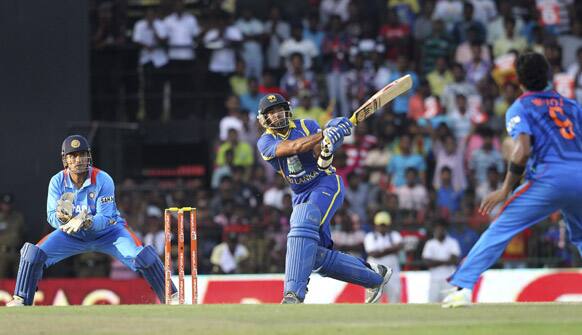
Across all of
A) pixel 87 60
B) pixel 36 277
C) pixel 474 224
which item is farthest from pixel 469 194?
pixel 36 277

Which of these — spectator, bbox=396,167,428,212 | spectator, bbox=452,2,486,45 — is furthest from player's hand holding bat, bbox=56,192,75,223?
spectator, bbox=452,2,486,45

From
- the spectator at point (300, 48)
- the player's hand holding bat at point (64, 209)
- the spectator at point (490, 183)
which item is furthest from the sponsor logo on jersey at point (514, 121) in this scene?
the spectator at point (300, 48)

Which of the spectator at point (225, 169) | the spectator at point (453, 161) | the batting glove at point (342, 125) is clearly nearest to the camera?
the batting glove at point (342, 125)

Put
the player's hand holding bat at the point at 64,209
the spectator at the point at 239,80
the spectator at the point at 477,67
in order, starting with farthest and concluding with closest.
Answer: the spectator at the point at 239,80 → the spectator at the point at 477,67 → the player's hand holding bat at the point at 64,209

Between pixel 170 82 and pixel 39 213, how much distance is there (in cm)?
338

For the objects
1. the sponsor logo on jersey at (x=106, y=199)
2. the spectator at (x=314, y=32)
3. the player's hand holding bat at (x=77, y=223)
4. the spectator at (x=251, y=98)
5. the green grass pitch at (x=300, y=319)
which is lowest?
the green grass pitch at (x=300, y=319)

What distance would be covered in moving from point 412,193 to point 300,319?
32.2ft

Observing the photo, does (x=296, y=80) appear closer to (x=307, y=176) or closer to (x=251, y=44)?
(x=251, y=44)

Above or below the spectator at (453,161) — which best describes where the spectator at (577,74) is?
above

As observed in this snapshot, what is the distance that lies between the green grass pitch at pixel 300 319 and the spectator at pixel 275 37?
1128 cm

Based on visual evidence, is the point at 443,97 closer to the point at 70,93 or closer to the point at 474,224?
the point at 474,224

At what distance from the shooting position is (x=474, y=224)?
61.3 feet

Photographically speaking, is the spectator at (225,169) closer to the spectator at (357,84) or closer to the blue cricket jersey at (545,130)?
the spectator at (357,84)

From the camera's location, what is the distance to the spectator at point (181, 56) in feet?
71.7
